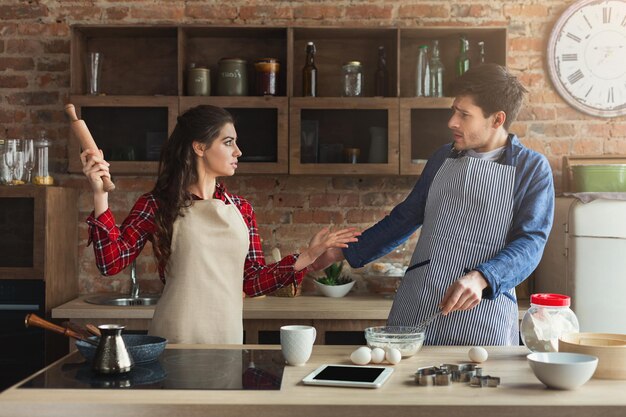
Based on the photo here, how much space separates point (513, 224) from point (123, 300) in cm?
214

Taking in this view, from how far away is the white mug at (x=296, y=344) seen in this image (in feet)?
6.36

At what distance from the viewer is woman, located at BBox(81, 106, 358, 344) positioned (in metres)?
2.52

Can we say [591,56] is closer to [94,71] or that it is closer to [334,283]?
[334,283]

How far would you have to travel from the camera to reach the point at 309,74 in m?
3.90

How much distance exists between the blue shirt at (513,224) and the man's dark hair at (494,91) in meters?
0.12

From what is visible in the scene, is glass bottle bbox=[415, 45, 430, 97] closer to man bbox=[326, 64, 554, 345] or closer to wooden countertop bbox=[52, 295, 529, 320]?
wooden countertop bbox=[52, 295, 529, 320]

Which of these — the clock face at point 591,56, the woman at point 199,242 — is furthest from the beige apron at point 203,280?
the clock face at point 591,56

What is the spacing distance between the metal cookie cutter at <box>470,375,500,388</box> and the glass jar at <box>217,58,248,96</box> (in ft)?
7.84

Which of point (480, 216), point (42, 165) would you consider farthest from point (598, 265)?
point (42, 165)

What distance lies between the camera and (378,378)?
177 centimetres

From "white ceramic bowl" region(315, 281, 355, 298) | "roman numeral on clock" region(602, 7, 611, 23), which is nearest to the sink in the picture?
"white ceramic bowl" region(315, 281, 355, 298)

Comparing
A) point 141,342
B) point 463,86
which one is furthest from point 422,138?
point 141,342

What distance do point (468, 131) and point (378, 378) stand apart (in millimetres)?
1108

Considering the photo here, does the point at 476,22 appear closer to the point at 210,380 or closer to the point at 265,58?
the point at 265,58
